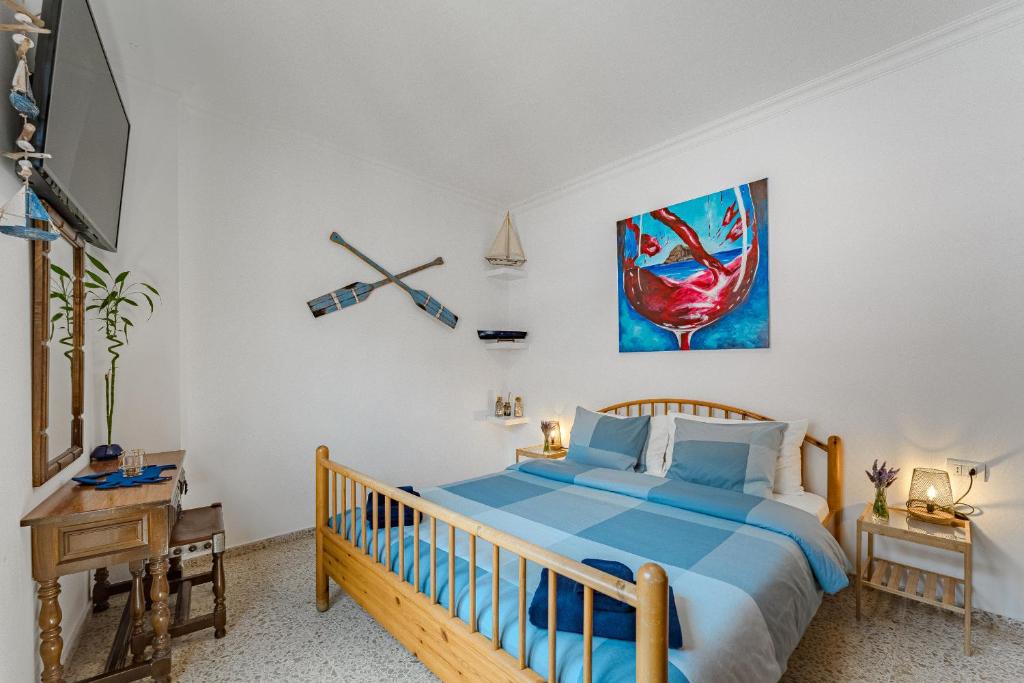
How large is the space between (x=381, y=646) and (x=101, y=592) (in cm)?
151

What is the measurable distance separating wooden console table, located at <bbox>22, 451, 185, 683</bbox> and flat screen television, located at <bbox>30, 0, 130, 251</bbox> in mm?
1083

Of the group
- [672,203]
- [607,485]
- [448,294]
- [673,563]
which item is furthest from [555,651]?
→ [448,294]

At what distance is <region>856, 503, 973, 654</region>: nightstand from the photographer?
1985 millimetres

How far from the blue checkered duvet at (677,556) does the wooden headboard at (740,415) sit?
572mm

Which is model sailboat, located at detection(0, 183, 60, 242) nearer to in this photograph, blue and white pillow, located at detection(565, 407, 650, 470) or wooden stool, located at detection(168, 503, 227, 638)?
wooden stool, located at detection(168, 503, 227, 638)

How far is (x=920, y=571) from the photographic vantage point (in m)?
2.35

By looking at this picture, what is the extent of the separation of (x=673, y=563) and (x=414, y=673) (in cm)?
115

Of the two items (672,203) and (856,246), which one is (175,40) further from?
(856,246)

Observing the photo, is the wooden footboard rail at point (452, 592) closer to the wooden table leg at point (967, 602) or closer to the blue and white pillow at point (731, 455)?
the blue and white pillow at point (731, 455)

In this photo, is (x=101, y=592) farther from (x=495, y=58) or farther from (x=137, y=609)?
(x=495, y=58)

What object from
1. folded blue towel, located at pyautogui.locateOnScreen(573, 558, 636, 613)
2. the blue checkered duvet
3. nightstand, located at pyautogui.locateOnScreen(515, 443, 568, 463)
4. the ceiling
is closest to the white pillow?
the blue checkered duvet

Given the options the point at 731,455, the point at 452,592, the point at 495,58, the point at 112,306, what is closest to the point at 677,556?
the point at 452,592

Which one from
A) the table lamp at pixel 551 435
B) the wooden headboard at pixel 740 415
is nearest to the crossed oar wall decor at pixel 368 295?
A: the table lamp at pixel 551 435

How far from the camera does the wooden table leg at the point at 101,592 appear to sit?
7.64ft
